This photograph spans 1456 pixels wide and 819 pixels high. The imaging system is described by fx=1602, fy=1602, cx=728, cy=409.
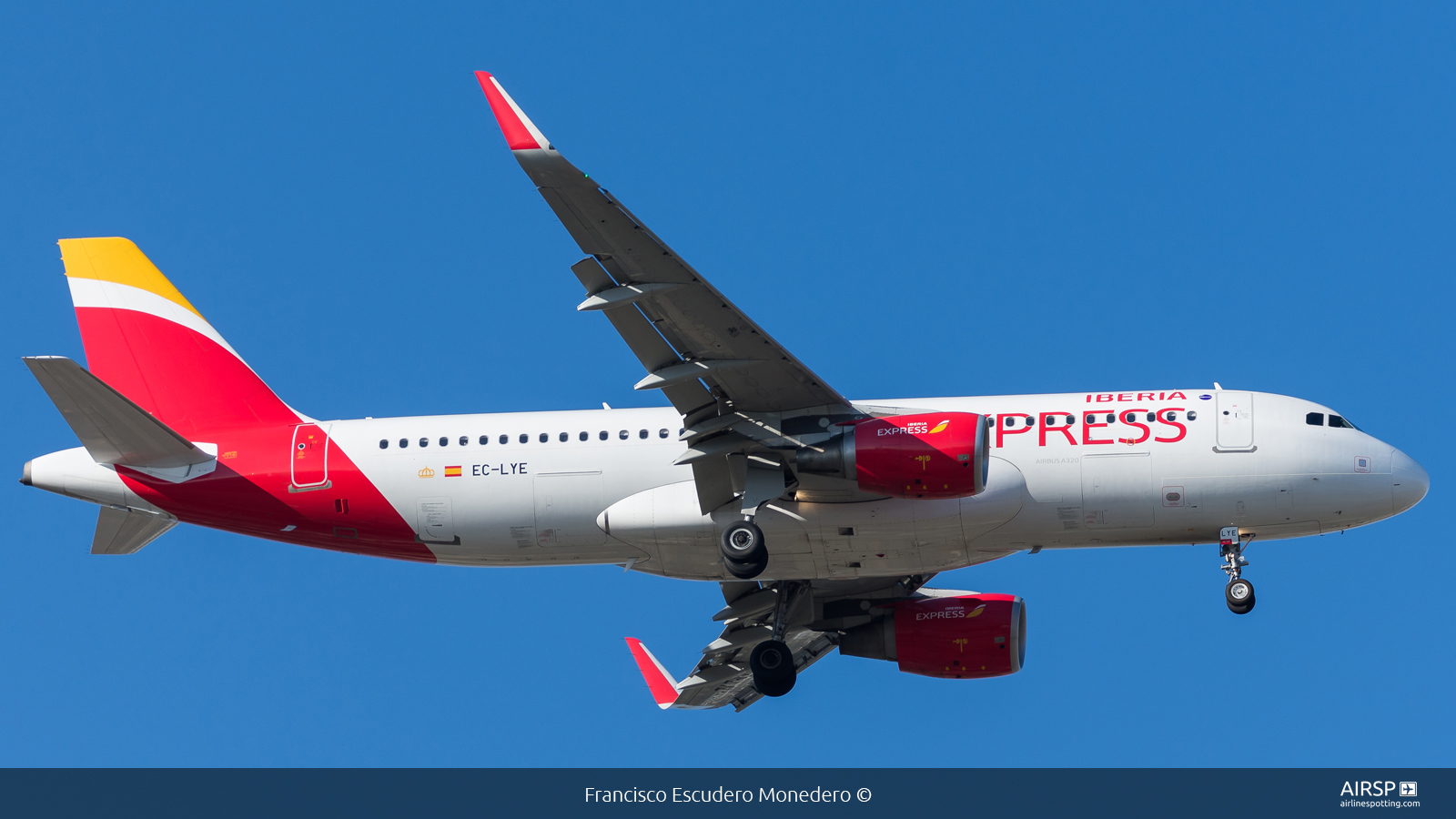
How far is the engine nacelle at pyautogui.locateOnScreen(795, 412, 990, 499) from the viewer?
31.3 metres

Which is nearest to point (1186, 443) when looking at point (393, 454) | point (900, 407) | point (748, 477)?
point (900, 407)

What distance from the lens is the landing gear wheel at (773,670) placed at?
36.1 meters

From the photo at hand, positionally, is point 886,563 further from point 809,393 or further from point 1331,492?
point 1331,492

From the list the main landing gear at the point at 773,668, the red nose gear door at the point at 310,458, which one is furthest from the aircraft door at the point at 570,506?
the red nose gear door at the point at 310,458

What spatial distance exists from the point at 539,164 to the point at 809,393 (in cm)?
820

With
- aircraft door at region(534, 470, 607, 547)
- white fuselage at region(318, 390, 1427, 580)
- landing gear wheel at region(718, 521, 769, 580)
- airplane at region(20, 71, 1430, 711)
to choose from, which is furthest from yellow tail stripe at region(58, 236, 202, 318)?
landing gear wheel at region(718, 521, 769, 580)

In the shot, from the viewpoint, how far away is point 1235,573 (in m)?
33.4

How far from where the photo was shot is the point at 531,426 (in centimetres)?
3519

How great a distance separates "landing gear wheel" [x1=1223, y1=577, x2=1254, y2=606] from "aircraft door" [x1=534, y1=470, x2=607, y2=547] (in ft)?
43.4

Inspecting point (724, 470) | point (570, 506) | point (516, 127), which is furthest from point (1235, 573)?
point (516, 127)

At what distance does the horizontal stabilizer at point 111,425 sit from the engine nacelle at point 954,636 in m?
16.6

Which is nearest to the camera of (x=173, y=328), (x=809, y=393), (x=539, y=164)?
(x=539, y=164)

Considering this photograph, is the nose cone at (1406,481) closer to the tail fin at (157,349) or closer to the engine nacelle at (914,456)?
the engine nacelle at (914,456)
